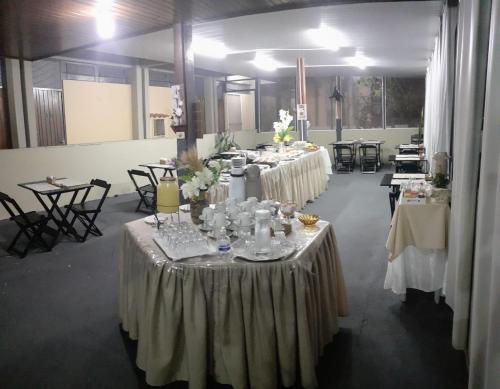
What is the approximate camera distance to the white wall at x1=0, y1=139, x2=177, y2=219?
6.21m

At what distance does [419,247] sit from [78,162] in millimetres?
5784

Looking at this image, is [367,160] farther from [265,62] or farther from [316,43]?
[316,43]

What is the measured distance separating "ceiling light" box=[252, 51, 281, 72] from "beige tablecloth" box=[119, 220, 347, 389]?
649 centimetres

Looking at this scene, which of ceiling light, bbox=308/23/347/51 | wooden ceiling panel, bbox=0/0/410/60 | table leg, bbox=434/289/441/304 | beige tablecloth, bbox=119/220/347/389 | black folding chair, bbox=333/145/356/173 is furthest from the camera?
black folding chair, bbox=333/145/356/173

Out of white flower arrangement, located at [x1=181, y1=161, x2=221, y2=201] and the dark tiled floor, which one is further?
white flower arrangement, located at [x1=181, y1=161, x2=221, y2=201]

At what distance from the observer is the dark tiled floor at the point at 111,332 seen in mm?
2174

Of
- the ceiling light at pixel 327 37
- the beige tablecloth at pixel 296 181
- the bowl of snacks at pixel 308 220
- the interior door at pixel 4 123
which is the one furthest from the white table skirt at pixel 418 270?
the interior door at pixel 4 123

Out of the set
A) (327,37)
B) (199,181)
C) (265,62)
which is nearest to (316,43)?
(327,37)

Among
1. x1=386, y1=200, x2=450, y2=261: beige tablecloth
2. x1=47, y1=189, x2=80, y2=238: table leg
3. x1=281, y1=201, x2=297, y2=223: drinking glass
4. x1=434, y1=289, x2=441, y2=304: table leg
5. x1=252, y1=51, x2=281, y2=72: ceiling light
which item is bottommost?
x1=434, y1=289, x2=441, y2=304: table leg

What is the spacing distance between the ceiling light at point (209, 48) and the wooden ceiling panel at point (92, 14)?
1396 millimetres

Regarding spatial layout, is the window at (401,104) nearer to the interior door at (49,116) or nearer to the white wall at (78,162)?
the white wall at (78,162)

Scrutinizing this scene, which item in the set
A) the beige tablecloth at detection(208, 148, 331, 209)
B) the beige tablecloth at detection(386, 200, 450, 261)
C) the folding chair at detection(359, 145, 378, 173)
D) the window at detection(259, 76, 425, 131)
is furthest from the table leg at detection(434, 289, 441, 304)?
the window at detection(259, 76, 425, 131)

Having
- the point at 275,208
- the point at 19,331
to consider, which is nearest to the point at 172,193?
the point at 275,208

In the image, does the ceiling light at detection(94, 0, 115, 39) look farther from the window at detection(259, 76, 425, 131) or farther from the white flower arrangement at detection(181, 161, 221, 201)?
the window at detection(259, 76, 425, 131)
